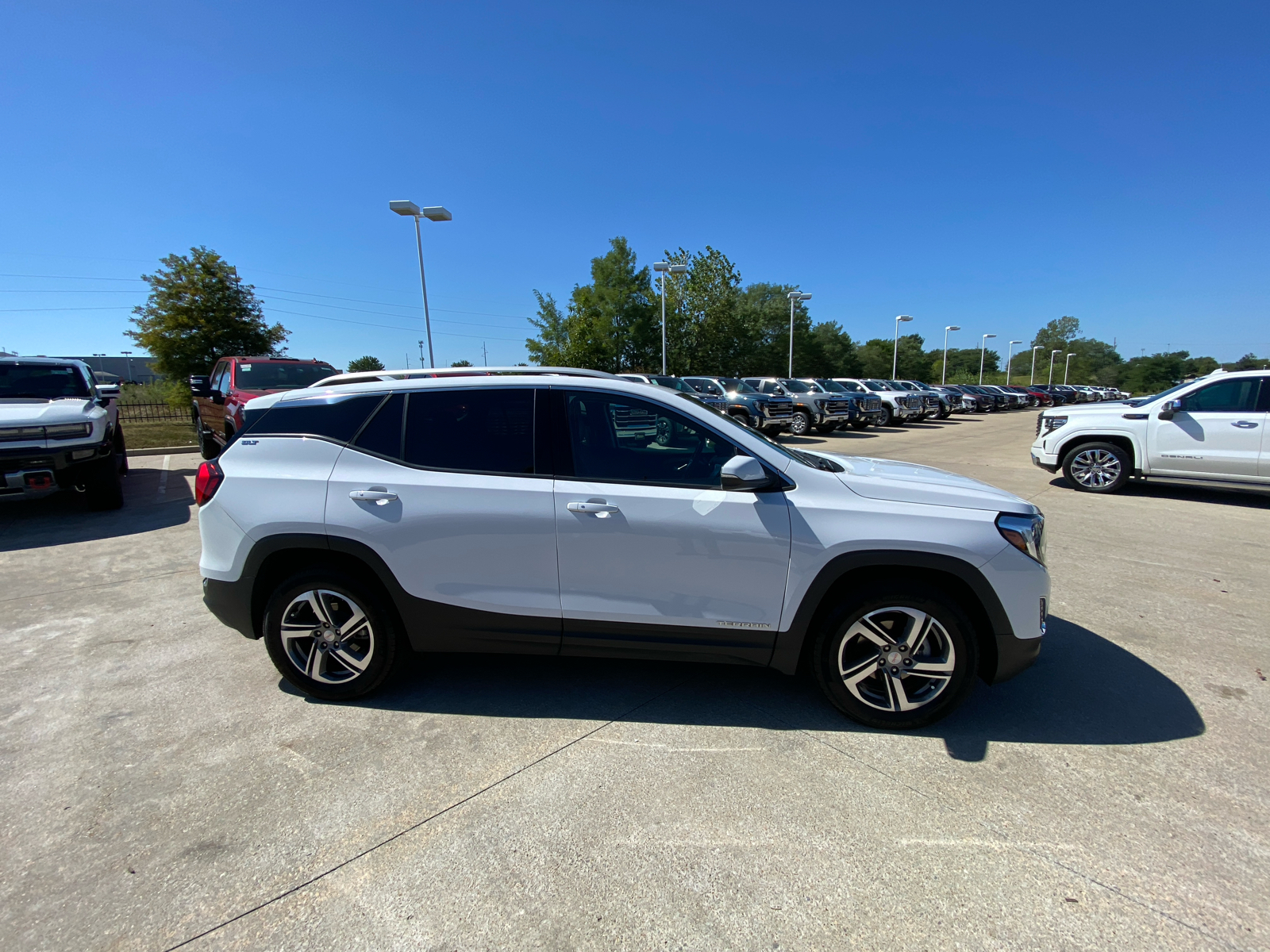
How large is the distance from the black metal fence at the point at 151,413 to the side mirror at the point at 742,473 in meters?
21.3

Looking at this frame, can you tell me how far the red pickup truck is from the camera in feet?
30.6

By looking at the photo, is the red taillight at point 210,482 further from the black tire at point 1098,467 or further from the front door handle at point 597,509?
the black tire at point 1098,467

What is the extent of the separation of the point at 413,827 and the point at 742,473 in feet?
6.30

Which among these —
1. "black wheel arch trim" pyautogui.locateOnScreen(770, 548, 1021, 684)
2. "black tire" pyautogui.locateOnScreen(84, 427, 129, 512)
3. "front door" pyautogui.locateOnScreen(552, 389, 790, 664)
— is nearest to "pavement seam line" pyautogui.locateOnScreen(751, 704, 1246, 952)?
"black wheel arch trim" pyautogui.locateOnScreen(770, 548, 1021, 684)

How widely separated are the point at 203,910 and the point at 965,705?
131 inches

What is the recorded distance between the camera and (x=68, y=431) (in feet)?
21.2

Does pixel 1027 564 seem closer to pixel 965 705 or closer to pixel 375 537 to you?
pixel 965 705

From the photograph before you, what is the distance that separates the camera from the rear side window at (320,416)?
3080mm

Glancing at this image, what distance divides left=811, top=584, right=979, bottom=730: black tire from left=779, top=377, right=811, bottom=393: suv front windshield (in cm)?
1813

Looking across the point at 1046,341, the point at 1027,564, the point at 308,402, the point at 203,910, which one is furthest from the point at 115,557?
the point at 1046,341

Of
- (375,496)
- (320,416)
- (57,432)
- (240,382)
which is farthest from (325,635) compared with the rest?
(240,382)

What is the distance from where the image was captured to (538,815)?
7.64 feet

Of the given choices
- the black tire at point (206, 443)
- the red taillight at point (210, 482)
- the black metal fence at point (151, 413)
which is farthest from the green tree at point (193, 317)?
the red taillight at point (210, 482)

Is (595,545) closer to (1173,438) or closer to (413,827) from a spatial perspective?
(413,827)
